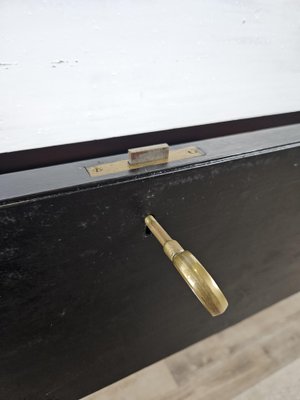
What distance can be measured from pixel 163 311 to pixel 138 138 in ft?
1.17

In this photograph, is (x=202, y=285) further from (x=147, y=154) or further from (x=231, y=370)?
(x=231, y=370)

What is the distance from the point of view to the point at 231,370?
2.55ft

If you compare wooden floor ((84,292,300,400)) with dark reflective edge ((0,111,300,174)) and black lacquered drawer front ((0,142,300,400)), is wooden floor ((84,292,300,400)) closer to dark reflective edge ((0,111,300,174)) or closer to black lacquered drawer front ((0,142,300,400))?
black lacquered drawer front ((0,142,300,400))

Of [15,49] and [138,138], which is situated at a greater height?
[15,49]

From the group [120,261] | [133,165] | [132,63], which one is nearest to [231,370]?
[120,261]

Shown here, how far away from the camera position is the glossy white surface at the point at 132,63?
12.7 inches

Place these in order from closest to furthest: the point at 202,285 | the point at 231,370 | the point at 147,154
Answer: the point at 202,285
the point at 147,154
the point at 231,370

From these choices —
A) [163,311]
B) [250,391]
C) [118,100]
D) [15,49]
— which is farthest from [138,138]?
[250,391]

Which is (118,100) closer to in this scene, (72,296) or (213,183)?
(213,183)

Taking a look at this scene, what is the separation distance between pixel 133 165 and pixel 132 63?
0.13 meters

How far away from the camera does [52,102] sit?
36cm

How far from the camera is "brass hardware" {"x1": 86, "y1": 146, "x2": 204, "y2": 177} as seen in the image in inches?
14.9

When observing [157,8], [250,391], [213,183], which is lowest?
[250,391]

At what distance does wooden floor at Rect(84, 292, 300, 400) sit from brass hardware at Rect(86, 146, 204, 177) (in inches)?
23.0
